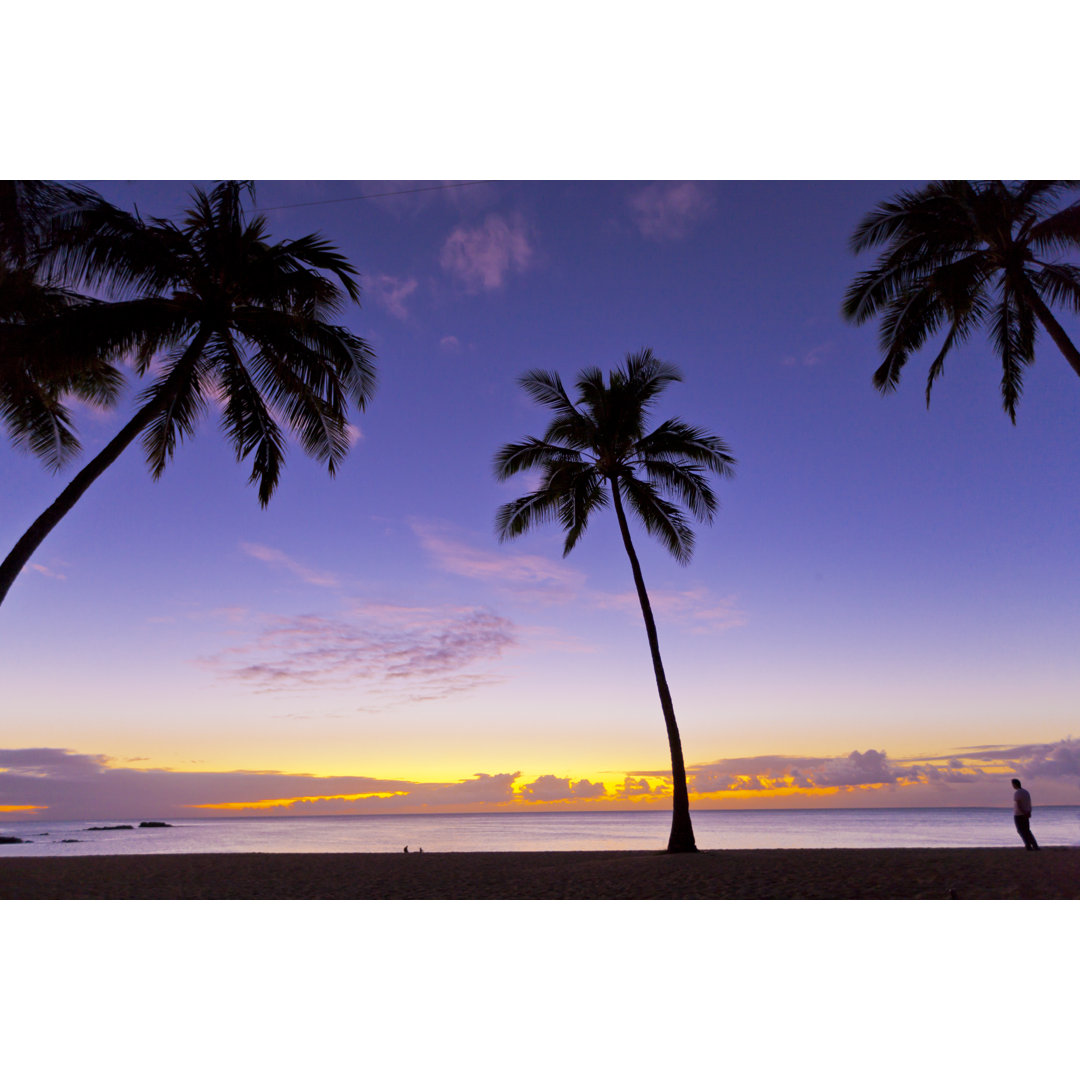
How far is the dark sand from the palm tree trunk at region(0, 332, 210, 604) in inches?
149

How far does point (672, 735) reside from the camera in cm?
1280

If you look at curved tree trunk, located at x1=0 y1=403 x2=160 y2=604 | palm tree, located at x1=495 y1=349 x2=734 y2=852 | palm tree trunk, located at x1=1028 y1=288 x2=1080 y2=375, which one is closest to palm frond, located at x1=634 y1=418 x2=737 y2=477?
palm tree, located at x1=495 y1=349 x2=734 y2=852

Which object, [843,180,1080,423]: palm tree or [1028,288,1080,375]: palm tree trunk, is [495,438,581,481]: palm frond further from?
[1028,288,1080,375]: palm tree trunk

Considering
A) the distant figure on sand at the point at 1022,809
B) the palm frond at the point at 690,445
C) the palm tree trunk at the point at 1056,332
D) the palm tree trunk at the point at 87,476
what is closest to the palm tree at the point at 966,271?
the palm tree trunk at the point at 1056,332

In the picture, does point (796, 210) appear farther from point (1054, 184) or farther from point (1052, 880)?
point (1052, 880)

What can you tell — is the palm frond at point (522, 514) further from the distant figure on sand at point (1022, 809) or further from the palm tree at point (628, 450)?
the distant figure on sand at point (1022, 809)

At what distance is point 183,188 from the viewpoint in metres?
9.61

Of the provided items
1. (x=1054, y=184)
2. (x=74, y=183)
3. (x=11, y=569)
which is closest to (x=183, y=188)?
(x=74, y=183)

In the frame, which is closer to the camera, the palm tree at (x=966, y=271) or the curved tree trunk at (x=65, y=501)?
the curved tree trunk at (x=65, y=501)

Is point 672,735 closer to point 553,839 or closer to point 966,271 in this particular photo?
point 966,271

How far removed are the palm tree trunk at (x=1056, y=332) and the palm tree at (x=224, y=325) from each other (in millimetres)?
8772

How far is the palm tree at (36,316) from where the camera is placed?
7.79 m
